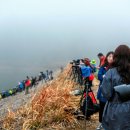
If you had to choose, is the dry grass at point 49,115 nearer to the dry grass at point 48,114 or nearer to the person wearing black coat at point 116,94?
the dry grass at point 48,114

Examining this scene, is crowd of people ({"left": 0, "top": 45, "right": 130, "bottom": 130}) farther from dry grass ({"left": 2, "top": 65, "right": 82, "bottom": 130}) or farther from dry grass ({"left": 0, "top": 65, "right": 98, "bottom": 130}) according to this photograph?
dry grass ({"left": 2, "top": 65, "right": 82, "bottom": 130})

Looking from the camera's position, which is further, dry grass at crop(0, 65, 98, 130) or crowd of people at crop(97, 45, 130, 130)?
dry grass at crop(0, 65, 98, 130)

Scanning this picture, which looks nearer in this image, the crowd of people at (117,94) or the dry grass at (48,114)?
the crowd of people at (117,94)

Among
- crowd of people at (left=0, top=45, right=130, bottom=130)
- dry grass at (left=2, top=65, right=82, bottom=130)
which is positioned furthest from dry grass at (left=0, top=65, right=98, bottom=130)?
crowd of people at (left=0, top=45, right=130, bottom=130)

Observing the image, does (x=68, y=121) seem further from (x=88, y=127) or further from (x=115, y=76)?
(x=115, y=76)

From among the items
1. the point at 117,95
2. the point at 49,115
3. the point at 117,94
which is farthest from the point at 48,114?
the point at 117,94

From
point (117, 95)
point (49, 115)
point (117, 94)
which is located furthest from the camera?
point (49, 115)

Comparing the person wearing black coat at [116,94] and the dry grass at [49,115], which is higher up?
the person wearing black coat at [116,94]

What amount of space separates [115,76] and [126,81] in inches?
6.5

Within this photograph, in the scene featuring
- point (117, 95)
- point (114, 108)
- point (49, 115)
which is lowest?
point (49, 115)

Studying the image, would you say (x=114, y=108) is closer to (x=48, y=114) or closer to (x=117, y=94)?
(x=117, y=94)

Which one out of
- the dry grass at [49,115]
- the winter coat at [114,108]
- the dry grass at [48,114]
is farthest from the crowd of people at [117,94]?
the dry grass at [48,114]

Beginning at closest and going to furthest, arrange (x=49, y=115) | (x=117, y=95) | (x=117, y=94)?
(x=117, y=94)
(x=117, y=95)
(x=49, y=115)

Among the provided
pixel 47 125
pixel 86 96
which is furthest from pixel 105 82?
pixel 47 125
